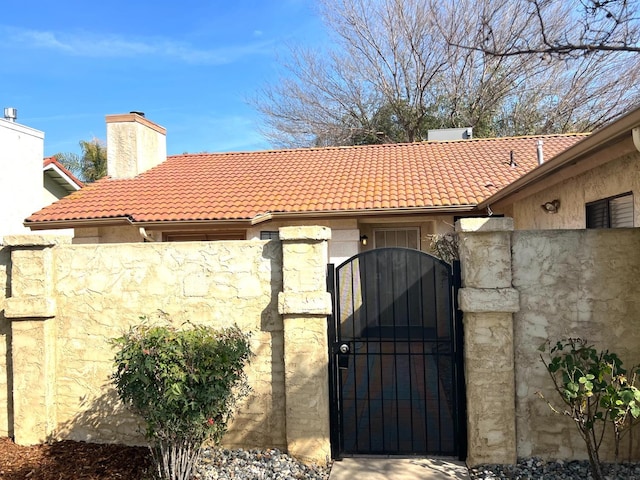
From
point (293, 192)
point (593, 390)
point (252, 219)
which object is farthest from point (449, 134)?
point (593, 390)

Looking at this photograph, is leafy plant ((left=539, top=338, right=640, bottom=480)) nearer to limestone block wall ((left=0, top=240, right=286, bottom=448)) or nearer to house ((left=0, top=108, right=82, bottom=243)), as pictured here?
limestone block wall ((left=0, top=240, right=286, bottom=448))

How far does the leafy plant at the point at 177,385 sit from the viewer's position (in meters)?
4.01

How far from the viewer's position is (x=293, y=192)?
40.1 ft

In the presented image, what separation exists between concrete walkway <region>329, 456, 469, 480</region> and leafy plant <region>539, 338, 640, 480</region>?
3.79ft

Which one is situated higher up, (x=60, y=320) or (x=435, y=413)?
(x=60, y=320)

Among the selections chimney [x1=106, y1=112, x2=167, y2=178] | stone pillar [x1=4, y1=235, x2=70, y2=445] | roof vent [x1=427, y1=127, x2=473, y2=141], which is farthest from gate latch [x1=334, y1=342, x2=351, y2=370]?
roof vent [x1=427, y1=127, x2=473, y2=141]

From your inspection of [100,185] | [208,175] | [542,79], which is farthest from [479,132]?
[100,185]

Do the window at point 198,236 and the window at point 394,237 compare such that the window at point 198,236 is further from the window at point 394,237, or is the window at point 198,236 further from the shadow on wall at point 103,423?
the shadow on wall at point 103,423

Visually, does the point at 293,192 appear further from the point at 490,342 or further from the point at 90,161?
the point at 90,161

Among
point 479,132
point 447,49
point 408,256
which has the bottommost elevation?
point 408,256

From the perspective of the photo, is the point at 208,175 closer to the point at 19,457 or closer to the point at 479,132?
the point at 19,457

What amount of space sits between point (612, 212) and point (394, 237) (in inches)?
262

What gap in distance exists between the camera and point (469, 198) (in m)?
10.9

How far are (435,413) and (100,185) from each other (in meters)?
12.0
